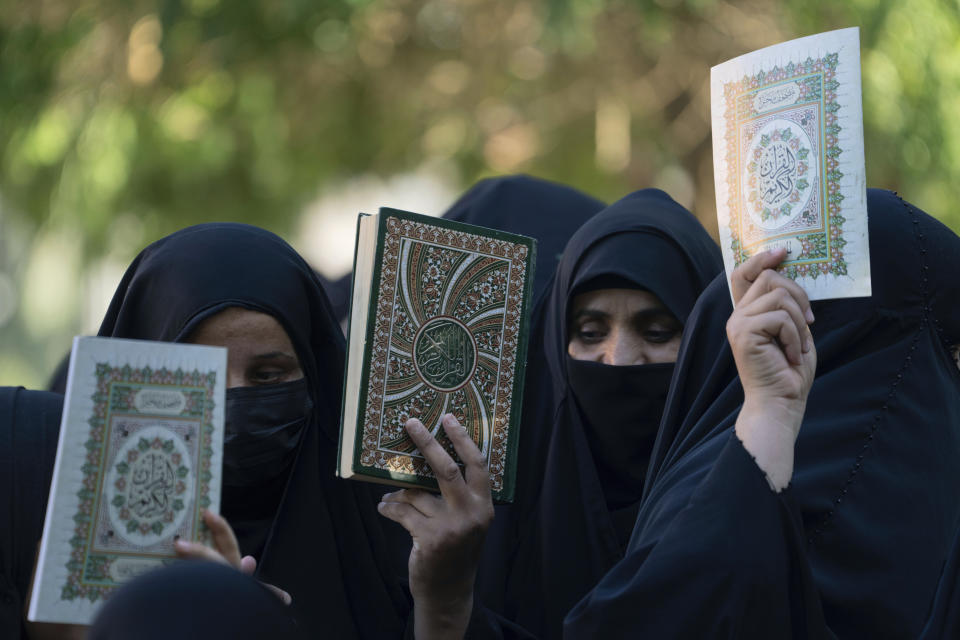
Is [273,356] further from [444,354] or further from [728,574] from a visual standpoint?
[728,574]

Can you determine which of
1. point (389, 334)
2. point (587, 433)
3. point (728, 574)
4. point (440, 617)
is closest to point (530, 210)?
point (587, 433)

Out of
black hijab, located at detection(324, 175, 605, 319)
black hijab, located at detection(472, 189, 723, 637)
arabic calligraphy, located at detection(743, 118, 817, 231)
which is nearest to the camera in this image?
arabic calligraphy, located at detection(743, 118, 817, 231)

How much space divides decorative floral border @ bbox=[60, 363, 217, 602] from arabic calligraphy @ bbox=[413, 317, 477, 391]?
57 cm

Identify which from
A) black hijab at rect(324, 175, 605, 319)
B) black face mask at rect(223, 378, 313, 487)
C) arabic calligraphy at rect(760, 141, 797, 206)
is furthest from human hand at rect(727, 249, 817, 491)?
black hijab at rect(324, 175, 605, 319)

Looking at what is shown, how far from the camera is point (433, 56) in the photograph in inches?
313

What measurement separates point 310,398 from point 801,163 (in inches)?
50.1

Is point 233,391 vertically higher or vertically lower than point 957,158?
lower

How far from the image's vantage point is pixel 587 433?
11.8ft

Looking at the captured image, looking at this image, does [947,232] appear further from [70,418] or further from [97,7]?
[97,7]

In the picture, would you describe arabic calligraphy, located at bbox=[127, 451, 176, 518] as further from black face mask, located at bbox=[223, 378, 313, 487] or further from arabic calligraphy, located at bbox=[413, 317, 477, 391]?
black face mask, located at bbox=[223, 378, 313, 487]

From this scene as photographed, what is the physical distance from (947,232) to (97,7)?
20.2 ft

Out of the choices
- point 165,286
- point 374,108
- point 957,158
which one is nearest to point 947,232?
point 165,286

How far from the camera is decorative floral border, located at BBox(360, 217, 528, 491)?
8.29 feet

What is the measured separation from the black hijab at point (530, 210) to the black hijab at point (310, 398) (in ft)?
5.76
